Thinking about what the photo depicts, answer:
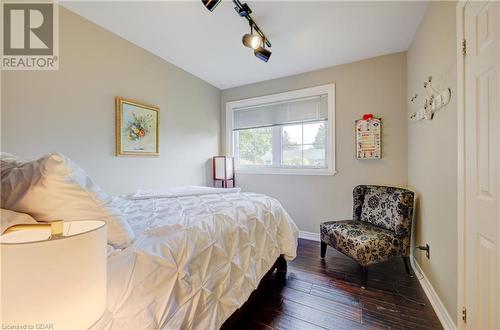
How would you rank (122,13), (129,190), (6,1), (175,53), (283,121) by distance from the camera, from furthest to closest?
(283,121) → (175,53) → (129,190) → (122,13) → (6,1)

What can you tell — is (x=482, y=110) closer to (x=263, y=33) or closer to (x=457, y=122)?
(x=457, y=122)

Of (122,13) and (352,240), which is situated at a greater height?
(122,13)

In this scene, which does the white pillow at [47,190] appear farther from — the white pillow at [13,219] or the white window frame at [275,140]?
the white window frame at [275,140]

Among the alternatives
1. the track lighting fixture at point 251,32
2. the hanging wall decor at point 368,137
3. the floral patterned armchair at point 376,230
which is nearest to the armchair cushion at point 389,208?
the floral patterned armchair at point 376,230

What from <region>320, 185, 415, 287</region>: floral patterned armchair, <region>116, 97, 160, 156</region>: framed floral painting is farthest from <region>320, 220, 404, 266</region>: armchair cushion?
<region>116, 97, 160, 156</region>: framed floral painting

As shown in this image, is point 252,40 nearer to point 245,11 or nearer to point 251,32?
point 251,32

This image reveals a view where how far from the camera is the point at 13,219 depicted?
27.4 inches

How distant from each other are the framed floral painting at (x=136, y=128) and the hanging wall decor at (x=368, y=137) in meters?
2.68

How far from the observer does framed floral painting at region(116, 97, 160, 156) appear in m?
2.30

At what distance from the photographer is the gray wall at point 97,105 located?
5.48 ft

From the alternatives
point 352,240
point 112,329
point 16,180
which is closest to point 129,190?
point 16,180

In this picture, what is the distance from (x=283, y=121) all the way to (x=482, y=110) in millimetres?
2425

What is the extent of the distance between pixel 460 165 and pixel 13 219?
7.14 ft

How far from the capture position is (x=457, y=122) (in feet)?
4.31
